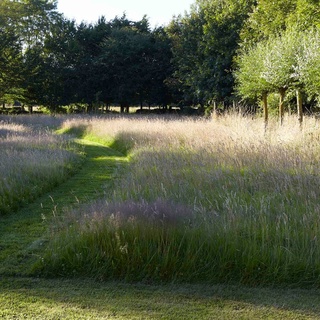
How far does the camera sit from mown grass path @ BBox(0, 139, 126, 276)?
4.48 metres

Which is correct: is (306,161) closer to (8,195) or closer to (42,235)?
(42,235)

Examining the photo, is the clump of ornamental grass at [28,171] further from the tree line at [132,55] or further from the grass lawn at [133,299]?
the tree line at [132,55]

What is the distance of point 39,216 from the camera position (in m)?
6.23

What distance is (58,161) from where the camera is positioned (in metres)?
9.85

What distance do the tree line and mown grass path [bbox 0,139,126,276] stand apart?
1242 cm

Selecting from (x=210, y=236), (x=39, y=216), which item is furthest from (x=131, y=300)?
(x=39, y=216)

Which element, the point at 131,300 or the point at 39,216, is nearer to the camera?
the point at 131,300

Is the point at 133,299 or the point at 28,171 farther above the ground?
the point at 28,171

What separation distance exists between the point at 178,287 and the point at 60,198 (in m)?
4.14

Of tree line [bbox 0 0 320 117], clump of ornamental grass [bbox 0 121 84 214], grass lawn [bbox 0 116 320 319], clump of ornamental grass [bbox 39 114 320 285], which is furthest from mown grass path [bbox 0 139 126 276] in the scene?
tree line [bbox 0 0 320 117]

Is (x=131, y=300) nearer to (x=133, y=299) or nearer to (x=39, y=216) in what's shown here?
(x=133, y=299)

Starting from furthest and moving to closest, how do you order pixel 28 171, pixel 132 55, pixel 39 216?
pixel 132 55 < pixel 28 171 < pixel 39 216

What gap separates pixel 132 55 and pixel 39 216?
29816 millimetres

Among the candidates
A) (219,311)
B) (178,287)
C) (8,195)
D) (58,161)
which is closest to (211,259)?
(178,287)
